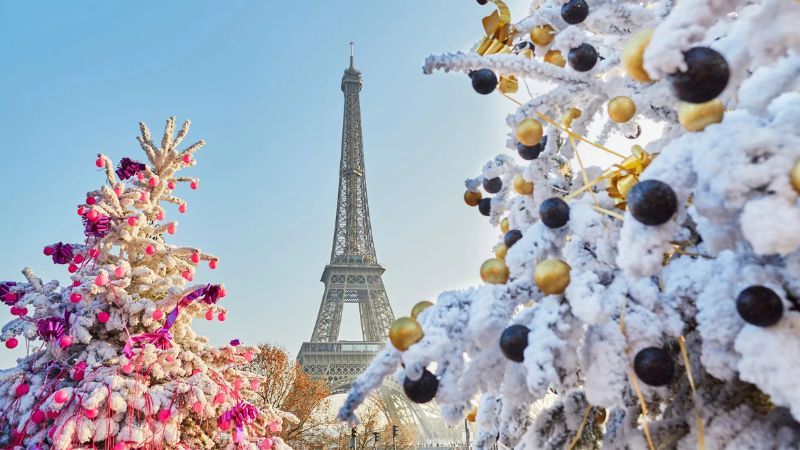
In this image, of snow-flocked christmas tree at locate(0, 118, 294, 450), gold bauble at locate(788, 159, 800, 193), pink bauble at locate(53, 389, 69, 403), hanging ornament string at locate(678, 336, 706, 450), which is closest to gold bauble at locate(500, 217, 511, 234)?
hanging ornament string at locate(678, 336, 706, 450)

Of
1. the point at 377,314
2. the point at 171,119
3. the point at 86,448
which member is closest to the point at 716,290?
the point at 86,448

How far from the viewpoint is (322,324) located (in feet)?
91.5

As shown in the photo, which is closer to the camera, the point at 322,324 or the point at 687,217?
the point at 687,217

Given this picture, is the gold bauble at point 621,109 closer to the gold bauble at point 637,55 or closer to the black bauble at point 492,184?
the gold bauble at point 637,55

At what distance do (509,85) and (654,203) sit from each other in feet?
4.33

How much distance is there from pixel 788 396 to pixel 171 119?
5357 millimetres

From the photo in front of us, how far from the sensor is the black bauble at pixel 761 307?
836 mm

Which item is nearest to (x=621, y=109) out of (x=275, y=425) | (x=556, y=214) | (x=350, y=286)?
(x=556, y=214)

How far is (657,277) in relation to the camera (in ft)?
3.79

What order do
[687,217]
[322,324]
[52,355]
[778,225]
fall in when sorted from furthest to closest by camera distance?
[322,324] < [52,355] < [687,217] < [778,225]

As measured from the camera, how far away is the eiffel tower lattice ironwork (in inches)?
1013

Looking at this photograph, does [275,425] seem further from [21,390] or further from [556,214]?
[556,214]

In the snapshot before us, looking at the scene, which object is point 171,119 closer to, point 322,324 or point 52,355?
point 52,355

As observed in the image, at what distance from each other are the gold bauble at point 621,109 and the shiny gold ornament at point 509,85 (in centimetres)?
71
